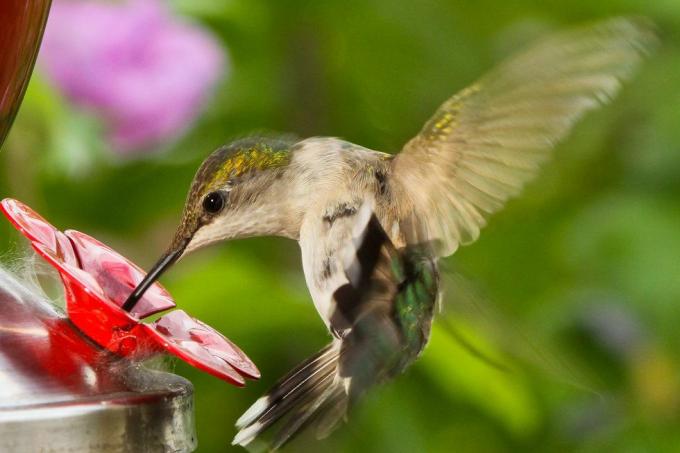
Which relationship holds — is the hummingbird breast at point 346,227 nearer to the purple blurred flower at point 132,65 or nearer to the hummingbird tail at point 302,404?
the hummingbird tail at point 302,404

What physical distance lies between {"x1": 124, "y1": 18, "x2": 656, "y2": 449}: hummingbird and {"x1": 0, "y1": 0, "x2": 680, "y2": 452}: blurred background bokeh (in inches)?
25.8

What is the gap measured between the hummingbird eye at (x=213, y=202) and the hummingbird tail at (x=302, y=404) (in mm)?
228

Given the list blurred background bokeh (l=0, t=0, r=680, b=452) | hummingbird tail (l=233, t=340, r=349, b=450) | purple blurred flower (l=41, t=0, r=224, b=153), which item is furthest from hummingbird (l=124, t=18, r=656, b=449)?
purple blurred flower (l=41, t=0, r=224, b=153)

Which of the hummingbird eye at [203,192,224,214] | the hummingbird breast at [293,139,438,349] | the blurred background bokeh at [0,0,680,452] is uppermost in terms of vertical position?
the hummingbird eye at [203,192,224,214]

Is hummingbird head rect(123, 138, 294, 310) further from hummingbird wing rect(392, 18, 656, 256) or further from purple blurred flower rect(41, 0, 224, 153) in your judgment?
purple blurred flower rect(41, 0, 224, 153)

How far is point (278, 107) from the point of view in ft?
9.03

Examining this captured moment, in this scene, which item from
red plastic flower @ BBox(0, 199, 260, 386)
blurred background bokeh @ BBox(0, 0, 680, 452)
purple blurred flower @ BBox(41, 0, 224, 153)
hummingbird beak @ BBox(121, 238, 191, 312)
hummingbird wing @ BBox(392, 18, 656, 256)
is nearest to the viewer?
red plastic flower @ BBox(0, 199, 260, 386)

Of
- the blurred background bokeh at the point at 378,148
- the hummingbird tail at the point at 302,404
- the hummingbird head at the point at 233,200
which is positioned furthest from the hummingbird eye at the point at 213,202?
the blurred background bokeh at the point at 378,148

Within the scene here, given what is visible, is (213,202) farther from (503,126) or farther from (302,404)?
(503,126)

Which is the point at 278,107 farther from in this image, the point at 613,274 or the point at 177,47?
the point at 613,274

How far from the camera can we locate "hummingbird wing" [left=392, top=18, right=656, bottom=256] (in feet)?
5.38

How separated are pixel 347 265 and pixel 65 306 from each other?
0.35 meters

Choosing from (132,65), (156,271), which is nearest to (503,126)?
(156,271)

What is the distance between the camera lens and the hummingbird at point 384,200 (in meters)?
1.48
